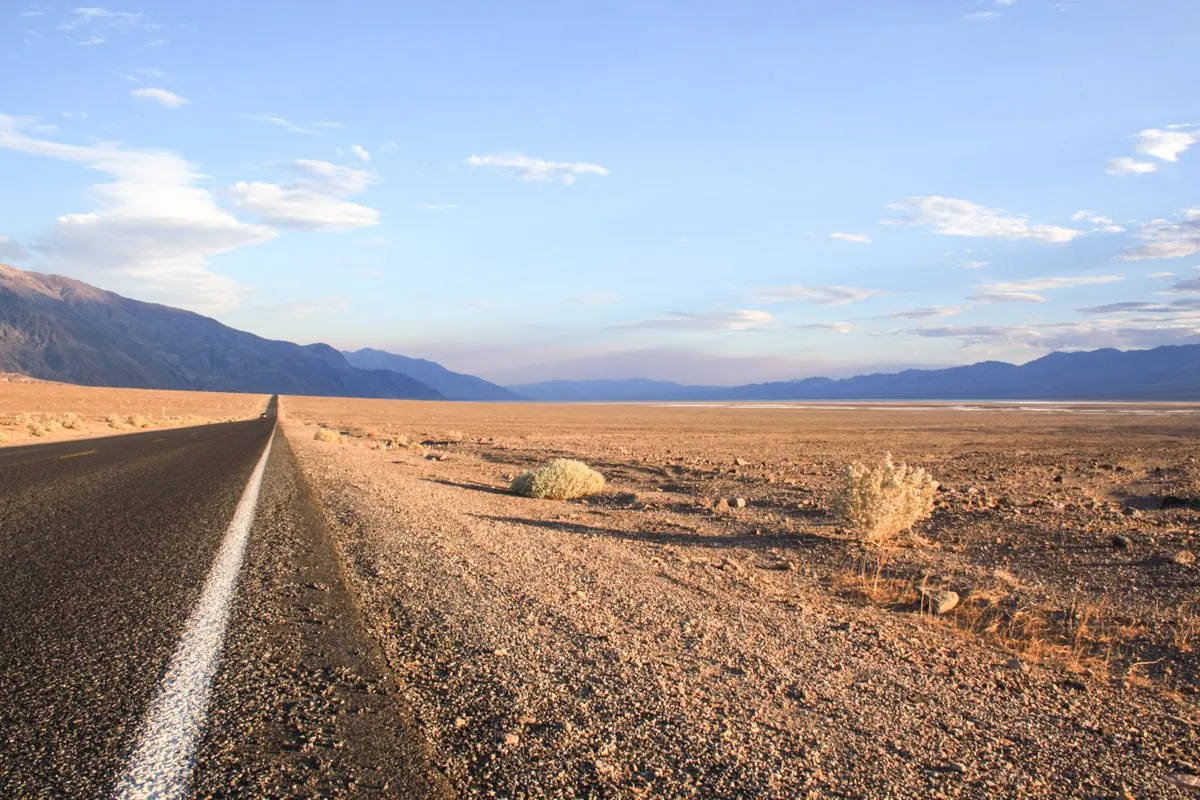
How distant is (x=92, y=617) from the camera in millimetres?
4582

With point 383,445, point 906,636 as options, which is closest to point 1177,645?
point 906,636

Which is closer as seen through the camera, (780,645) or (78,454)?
(780,645)

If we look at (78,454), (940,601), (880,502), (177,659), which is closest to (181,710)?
(177,659)

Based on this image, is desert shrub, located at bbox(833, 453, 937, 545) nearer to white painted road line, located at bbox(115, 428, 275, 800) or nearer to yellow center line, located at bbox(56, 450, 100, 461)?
white painted road line, located at bbox(115, 428, 275, 800)

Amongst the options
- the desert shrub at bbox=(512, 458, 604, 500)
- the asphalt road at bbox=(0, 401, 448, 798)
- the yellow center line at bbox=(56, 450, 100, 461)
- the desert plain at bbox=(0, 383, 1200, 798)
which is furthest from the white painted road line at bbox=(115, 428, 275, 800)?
the yellow center line at bbox=(56, 450, 100, 461)

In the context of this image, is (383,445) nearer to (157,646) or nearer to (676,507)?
(676,507)

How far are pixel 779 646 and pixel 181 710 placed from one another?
11.0 feet

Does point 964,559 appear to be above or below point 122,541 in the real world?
below

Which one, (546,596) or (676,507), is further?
(676,507)

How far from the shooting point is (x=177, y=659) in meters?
3.87

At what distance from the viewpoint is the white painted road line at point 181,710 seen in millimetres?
2654

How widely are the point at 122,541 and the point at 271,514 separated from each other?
1.92 meters

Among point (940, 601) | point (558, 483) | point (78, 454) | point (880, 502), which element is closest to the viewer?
point (940, 601)

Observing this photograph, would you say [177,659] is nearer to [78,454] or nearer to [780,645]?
[780,645]
